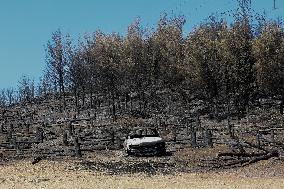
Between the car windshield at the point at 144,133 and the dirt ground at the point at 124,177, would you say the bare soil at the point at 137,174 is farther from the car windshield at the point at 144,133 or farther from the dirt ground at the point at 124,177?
the car windshield at the point at 144,133

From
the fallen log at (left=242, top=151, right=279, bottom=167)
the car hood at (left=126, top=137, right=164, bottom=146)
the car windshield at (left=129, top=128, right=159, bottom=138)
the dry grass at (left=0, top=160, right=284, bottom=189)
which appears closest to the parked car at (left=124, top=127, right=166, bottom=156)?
the car hood at (left=126, top=137, right=164, bottom=146)

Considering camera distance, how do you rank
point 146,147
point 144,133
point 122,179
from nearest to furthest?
point 122,179
point 146,147
point 144,133

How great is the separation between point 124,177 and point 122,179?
2.78ft

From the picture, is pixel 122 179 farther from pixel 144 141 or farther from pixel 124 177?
pixel 144 141

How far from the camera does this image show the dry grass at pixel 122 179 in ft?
68.0

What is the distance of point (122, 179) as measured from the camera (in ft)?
76.6

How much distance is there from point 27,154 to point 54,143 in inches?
409

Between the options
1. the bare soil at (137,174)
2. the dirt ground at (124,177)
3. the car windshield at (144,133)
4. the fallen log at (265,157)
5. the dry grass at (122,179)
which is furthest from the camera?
the car windshield at (144,133)

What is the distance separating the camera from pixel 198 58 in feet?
225

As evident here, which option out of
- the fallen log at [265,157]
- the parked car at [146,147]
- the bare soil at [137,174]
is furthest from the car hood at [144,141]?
the fallen log at [265,157]

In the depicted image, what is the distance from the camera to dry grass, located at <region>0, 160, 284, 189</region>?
816 inches

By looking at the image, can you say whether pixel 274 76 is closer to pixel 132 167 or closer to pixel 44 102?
pixel 132 167

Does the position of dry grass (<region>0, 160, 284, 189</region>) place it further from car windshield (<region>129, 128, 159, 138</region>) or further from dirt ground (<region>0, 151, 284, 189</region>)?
car windshield (<region>129, 128, 159, 138</region>)

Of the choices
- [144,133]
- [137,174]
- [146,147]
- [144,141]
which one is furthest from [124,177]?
[144,133]
